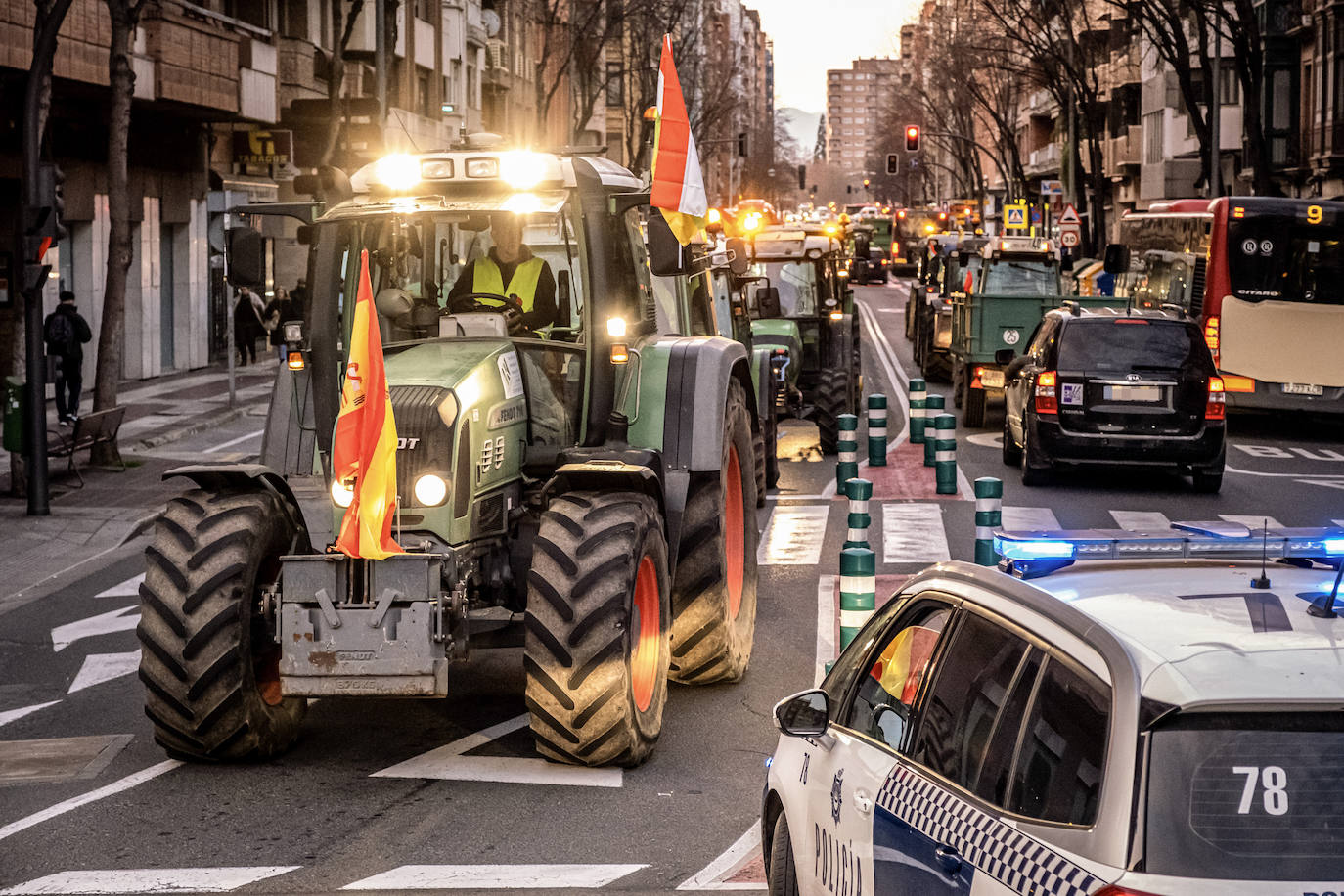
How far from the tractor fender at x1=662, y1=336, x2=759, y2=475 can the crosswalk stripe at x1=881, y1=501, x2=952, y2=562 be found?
5.28 meters

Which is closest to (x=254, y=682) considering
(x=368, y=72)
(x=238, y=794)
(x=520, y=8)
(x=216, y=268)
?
(x=238, y=794)

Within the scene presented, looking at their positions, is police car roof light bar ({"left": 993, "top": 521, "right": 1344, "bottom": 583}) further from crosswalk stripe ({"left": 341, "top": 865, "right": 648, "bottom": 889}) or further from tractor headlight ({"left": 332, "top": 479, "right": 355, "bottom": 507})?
tractor headlight ({"left": 332, "top": 479, "right": 355, "bottom": 507})

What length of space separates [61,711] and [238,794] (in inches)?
104

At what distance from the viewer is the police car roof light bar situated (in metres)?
4.90

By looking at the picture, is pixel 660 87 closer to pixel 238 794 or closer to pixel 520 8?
pixel 238 794

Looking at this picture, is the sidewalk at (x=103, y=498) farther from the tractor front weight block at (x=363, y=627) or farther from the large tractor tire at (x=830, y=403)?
the tractor front weight block at (x=363, y=627)

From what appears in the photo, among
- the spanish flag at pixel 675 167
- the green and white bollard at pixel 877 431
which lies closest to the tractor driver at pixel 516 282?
the spanish flag at pixel 675 167

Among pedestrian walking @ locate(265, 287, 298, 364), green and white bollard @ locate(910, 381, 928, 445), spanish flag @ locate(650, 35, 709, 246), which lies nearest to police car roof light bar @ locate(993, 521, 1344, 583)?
spanish flag @ locate(650, 35, 709, 246)

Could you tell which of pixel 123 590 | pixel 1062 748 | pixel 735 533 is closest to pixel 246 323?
pixel 123 590

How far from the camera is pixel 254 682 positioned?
29.0 feet

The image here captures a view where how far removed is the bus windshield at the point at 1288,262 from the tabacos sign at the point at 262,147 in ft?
65.1

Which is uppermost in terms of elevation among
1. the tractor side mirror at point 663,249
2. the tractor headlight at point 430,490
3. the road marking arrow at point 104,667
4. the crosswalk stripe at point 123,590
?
the tractor side mirror at point 663,249

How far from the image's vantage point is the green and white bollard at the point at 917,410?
23125 mm

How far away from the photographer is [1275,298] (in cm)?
2695
